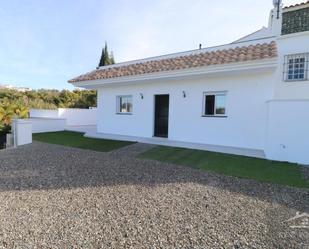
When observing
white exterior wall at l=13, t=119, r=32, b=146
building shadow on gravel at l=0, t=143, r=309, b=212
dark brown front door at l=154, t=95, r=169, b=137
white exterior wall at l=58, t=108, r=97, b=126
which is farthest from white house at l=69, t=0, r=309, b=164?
white exterior wall at l=58, t=108, r=97, b=126

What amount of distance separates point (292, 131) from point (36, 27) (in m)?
19.1

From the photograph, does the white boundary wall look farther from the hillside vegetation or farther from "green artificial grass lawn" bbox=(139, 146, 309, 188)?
"green artificial grass lawn" bbox=(139, 146, 309, 188)

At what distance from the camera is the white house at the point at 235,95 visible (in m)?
8.58

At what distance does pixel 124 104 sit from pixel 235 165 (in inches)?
342

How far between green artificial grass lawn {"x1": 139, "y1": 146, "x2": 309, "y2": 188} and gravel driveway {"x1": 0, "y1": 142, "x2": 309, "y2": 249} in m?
0.67

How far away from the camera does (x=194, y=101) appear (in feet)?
37.4

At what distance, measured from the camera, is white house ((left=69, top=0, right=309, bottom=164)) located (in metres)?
8.58

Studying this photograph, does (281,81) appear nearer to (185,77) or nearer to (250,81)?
(250,81)

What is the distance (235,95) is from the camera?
1027 cm

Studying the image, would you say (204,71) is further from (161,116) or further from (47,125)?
(47,125)

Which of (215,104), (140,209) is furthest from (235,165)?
(140,209)

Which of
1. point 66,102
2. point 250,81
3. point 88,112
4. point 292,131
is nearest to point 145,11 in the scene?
point 250,81

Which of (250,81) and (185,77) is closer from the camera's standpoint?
(250,81)

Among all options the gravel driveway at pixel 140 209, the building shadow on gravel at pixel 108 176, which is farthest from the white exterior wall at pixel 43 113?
the gravel driveway at pixel 140 209
